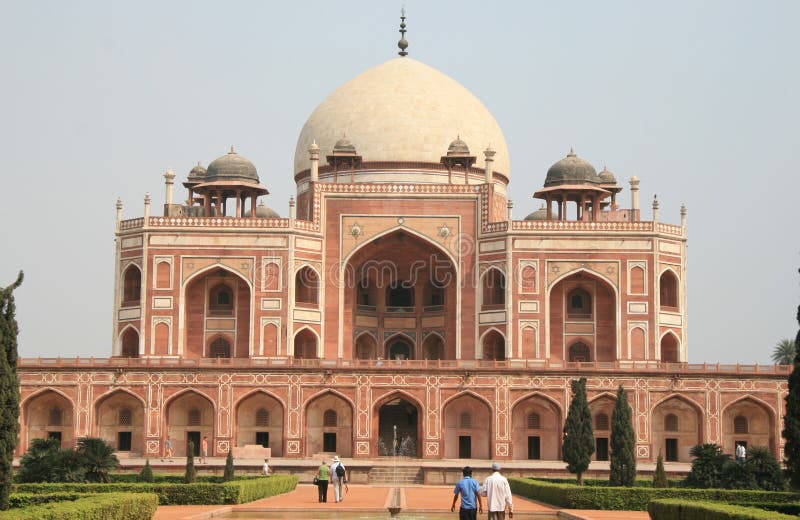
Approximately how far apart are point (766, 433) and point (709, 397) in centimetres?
187

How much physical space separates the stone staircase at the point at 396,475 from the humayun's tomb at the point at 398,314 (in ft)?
12.0

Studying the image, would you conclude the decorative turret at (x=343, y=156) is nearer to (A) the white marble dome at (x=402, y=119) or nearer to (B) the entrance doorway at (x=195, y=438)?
(A) the white marble dome at (x=402, y=119)

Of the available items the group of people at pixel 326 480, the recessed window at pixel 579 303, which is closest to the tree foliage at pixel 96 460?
the group of people at pixel 326 480

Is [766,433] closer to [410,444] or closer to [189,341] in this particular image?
[410,444]

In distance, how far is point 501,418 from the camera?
120 ft

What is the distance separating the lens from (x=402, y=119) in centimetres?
4588

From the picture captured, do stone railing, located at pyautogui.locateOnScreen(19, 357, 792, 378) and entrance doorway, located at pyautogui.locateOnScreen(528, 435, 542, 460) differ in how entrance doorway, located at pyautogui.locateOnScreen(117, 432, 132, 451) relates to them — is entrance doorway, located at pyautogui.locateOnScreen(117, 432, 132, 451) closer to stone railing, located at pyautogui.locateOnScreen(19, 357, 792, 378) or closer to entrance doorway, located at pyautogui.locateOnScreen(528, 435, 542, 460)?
stone railing, located at pyautogui.locateOnScreen(19, 357, 792, 378)

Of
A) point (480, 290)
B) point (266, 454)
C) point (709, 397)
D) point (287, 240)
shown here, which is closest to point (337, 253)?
point (287, 240)

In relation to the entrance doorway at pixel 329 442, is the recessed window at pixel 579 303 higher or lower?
higher

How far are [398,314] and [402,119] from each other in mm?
6641

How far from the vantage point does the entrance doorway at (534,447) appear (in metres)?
37.3

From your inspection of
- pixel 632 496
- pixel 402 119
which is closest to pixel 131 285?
pixel 402 119

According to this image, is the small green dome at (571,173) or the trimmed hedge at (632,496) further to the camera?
the small green dome at (571,173)

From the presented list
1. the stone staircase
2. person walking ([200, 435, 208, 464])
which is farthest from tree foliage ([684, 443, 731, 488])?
person walking ([200, 435, 208, 464])
